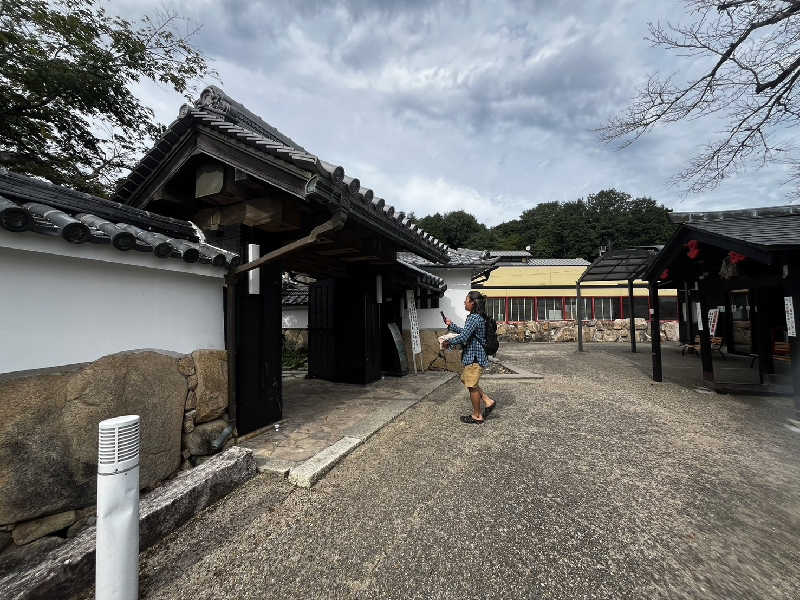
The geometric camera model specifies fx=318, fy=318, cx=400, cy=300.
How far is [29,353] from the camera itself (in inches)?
90.2

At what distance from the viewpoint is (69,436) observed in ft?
7.84

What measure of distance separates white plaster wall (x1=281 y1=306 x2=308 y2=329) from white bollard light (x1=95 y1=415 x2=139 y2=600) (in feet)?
38.5

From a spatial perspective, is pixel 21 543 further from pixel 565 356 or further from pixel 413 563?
pixel 565 356

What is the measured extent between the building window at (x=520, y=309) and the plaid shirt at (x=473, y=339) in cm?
1533

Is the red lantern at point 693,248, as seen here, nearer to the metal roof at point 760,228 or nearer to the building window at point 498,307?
the metal roof at point 760,228

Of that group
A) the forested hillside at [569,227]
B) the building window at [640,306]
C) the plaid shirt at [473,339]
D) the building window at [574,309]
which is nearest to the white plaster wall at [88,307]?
the plaid shirt at [473,339]

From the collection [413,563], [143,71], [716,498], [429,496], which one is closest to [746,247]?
[716,498]

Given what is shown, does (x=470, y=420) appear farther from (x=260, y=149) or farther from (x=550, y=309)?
(x=550, y=309)

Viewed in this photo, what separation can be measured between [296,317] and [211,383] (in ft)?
33.7

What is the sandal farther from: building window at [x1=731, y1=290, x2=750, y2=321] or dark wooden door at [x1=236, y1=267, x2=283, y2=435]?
building window at [x1=731, y1=290, x2=750, y2=321]

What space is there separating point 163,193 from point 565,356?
1304 cm

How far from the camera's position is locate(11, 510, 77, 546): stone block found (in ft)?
7.06

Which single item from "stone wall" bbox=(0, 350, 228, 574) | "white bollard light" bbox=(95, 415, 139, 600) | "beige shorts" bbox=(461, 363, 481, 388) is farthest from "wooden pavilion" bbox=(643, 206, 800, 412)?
"stone wall" bbox=(0, 350, 228, 574)

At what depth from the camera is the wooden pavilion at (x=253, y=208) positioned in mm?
3418
